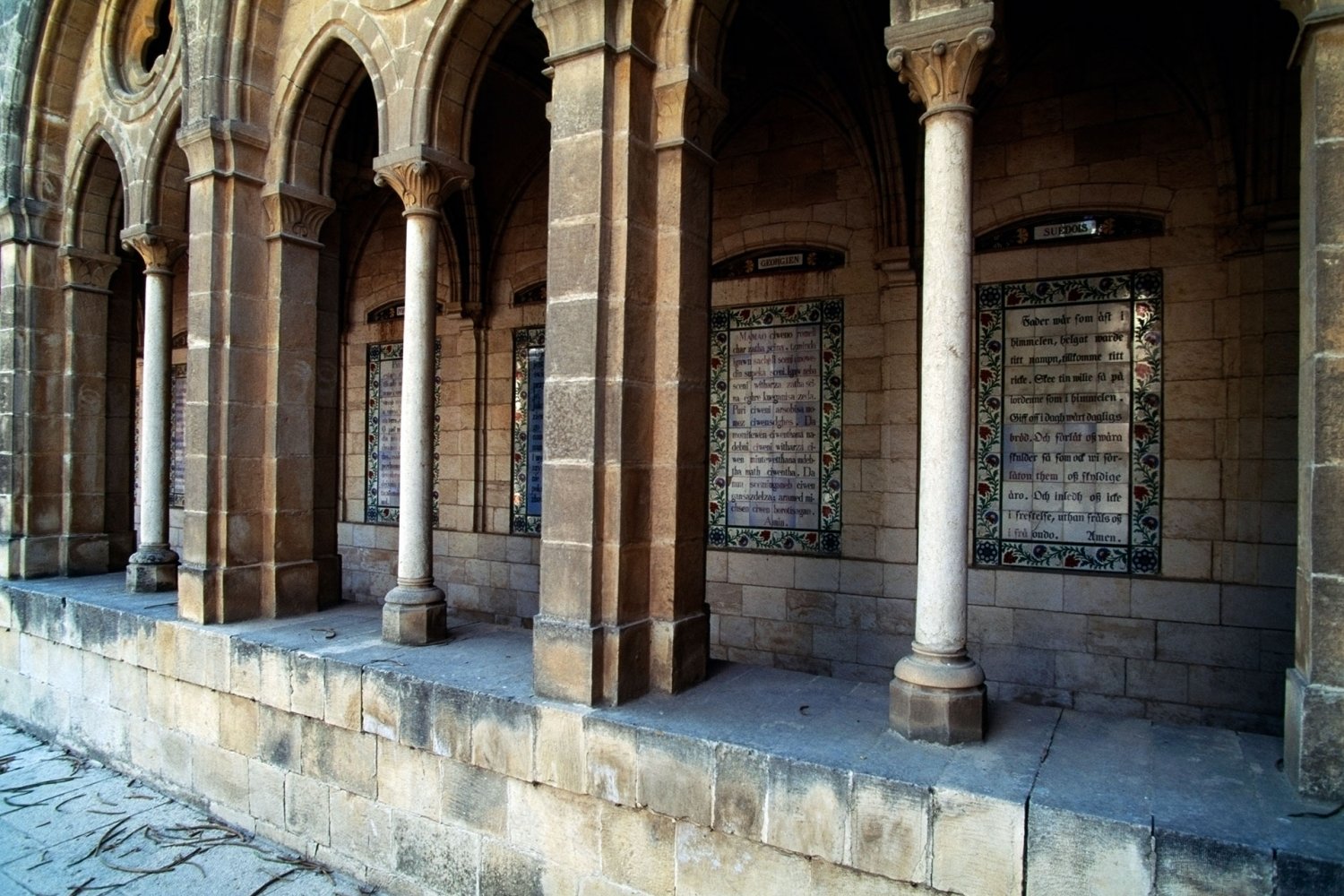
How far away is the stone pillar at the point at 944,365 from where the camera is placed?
10.1 feet

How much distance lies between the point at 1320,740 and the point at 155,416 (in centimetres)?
694

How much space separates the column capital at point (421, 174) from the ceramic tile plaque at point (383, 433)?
4138 millimetres

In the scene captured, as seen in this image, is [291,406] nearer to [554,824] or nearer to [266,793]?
[266,793]

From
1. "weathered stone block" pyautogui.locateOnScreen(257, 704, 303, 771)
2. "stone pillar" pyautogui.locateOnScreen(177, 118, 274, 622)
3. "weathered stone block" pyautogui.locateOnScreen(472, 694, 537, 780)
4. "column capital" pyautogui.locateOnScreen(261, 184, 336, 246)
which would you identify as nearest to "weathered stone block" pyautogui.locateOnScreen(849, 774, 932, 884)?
"weathered stone block" pyautogui.locateOnScreen(472, 694, 537, 780)

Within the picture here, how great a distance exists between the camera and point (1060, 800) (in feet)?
8.34

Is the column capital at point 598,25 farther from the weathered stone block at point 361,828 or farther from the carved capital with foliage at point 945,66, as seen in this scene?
the weathered stone block at point 361,828

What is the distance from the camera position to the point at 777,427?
608cm

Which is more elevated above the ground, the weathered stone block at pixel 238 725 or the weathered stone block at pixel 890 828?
the weathered stone block at pixel 890 828

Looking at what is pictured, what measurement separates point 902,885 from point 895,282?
12.8ft

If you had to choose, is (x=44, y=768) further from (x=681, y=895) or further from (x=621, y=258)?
(x=621, y=258)

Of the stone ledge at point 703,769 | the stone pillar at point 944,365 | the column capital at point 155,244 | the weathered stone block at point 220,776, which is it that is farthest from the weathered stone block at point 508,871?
the column capital at point 155,244

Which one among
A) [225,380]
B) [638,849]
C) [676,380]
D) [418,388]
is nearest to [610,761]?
[638,849]

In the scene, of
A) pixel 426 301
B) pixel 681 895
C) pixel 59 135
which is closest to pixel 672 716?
pixel 681 895

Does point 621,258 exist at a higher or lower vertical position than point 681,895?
higher
